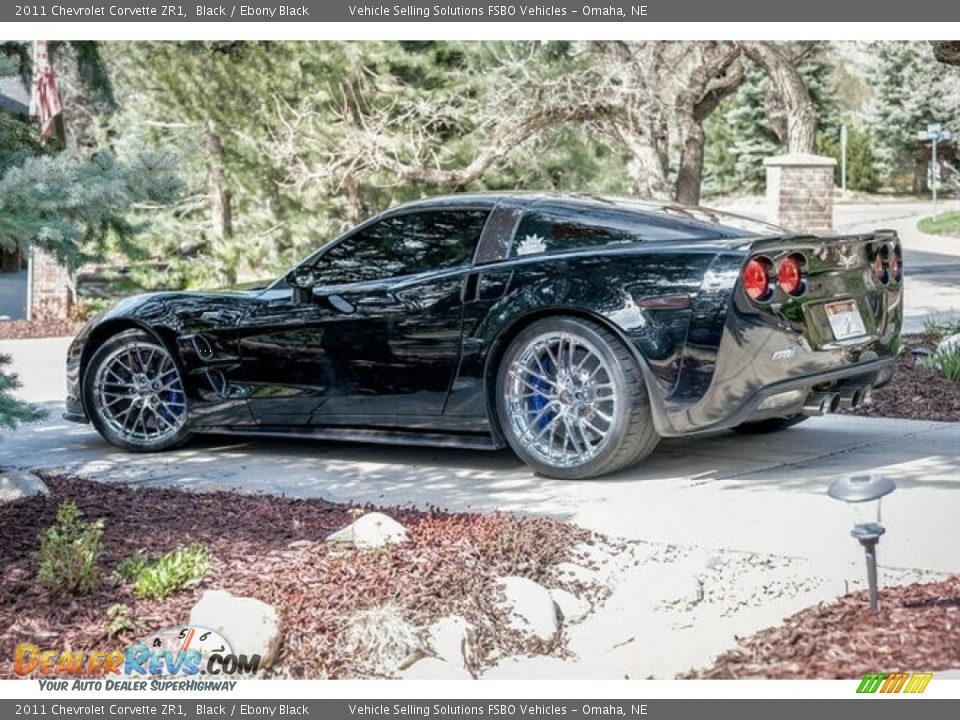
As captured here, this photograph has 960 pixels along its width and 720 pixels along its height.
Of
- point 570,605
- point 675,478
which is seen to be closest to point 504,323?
point 675,478

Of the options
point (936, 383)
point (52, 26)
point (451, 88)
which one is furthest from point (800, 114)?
point (52, 26)

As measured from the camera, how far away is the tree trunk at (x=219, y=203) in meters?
17.9

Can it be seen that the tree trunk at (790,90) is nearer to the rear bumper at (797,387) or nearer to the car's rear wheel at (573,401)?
the rear bumper at (797,387)

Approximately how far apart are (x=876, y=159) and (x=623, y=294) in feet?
179

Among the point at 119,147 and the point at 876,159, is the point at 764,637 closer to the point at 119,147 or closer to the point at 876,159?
the point at 119,147

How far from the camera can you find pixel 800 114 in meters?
16.5

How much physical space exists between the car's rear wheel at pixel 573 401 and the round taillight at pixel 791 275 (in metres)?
0.78

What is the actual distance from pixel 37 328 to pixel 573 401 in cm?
1185

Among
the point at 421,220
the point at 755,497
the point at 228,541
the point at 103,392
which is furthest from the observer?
the point at 103,392

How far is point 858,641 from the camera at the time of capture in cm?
398

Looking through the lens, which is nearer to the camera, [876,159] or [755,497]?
[755,497]

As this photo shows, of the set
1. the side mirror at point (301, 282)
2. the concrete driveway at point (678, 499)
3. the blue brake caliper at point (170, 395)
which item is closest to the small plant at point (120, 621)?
the concrete driveway at point (678, 499)

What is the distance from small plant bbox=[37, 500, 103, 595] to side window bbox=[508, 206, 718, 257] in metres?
2.66

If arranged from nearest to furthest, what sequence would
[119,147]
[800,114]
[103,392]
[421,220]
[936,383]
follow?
[421,220] < [103,392] < [936,383] < [800,114] < [119,147]
